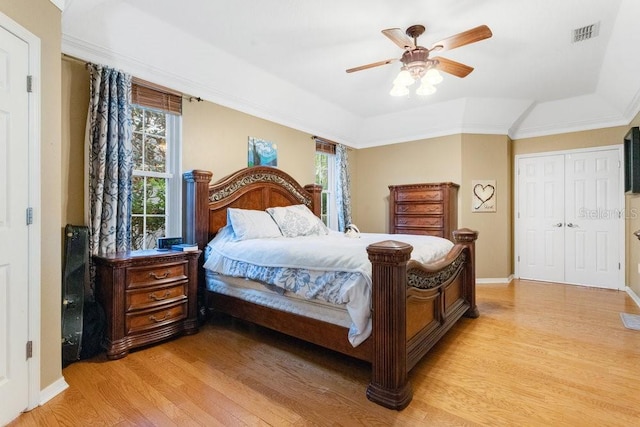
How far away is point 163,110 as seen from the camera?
314cm

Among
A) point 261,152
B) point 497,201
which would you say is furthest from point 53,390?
point 497,201

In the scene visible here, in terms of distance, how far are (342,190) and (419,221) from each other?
1.40 meters

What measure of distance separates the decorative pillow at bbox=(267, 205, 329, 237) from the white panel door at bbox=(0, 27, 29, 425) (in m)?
2.22

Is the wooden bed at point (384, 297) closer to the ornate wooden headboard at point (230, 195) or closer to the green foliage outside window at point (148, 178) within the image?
the ornate wooden headboard at point (230, 195)

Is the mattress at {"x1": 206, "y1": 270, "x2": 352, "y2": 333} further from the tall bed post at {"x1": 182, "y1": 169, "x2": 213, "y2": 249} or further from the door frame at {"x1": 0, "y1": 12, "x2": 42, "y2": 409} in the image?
the door frame at {"x1": 0, "y1": 12, "x2": 42, "y2": 409}

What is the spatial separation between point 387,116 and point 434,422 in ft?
15.6

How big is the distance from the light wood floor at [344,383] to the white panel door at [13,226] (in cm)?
22

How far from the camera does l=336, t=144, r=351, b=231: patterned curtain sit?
5.50m

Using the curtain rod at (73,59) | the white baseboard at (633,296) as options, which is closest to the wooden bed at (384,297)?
the curtain rod at (73,59)

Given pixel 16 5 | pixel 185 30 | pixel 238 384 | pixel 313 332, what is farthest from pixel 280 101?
pixel 238 384

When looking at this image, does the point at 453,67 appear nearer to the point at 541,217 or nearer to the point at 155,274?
the point at 155,274

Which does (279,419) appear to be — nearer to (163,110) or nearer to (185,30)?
(163,110)

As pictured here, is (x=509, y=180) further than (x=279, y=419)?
Yes

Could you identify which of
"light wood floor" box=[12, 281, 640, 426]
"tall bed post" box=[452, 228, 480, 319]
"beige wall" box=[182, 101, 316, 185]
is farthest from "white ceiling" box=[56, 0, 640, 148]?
"light wood floor" box=[12, 281, 640, 426]
